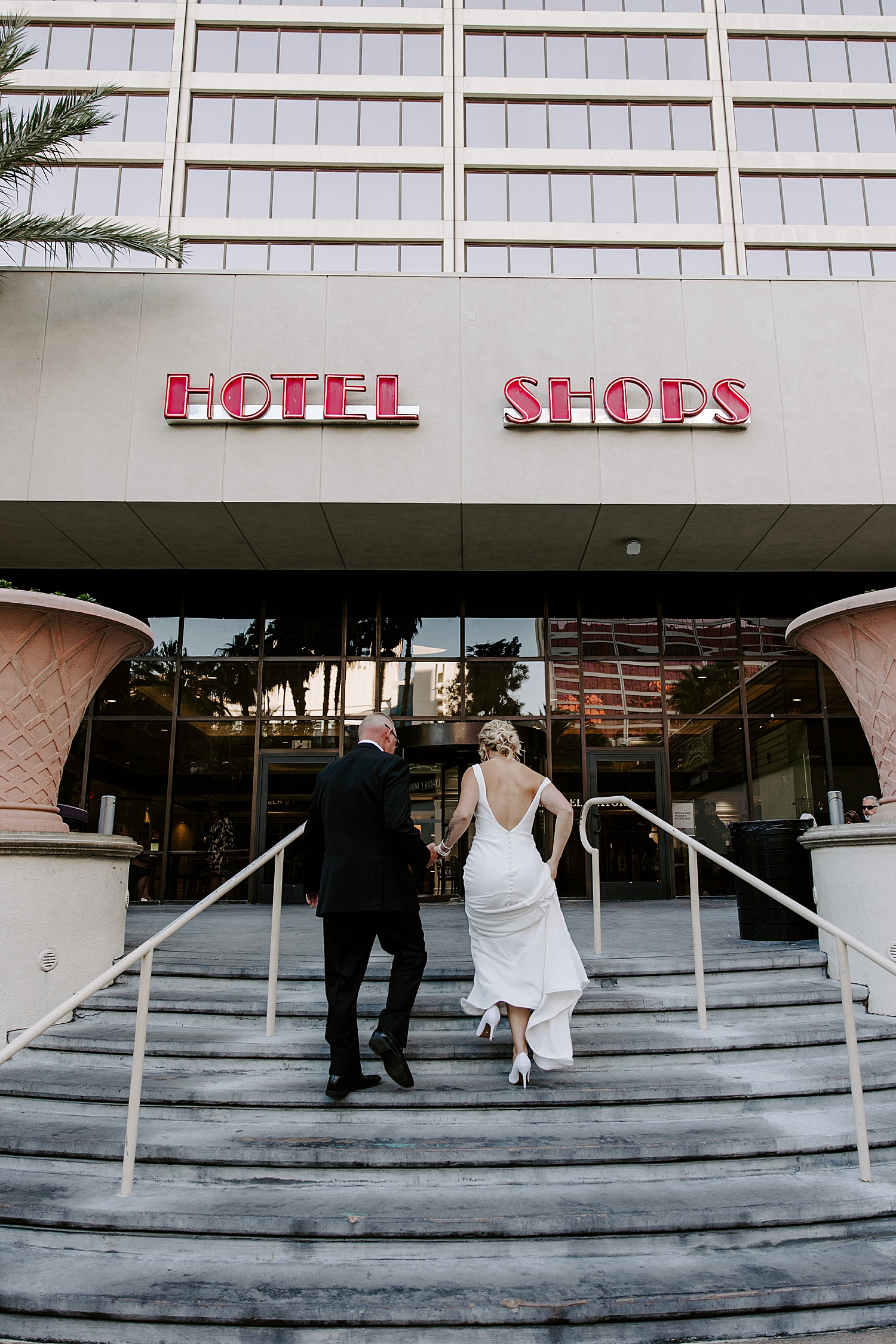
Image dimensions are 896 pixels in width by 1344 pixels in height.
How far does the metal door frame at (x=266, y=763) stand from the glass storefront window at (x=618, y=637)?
171 inches

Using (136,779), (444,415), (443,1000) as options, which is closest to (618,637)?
(444,415)

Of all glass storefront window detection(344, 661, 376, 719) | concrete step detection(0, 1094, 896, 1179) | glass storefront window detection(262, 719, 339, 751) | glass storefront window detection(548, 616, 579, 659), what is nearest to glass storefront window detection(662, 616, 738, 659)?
glass storefront window detection(548, 616, 579, 659)

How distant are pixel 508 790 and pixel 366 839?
31.8 inches

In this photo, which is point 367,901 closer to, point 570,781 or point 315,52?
point 570,781

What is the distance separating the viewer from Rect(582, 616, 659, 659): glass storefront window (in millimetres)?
13930

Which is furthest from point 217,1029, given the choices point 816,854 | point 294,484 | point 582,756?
point 582,756

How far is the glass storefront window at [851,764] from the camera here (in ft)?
45.3

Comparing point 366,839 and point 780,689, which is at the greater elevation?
point 780,689

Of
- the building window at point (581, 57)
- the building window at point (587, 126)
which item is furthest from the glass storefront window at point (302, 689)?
the building window at point (581, 57)

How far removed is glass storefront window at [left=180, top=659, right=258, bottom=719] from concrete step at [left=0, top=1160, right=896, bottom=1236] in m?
10.1

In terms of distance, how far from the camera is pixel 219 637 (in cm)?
1377

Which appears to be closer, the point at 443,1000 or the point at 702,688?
the point at 443,1000

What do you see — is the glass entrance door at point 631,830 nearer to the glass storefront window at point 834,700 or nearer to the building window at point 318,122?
the glass storefront window at point 834,700

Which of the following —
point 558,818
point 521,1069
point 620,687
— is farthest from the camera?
point 620,687
